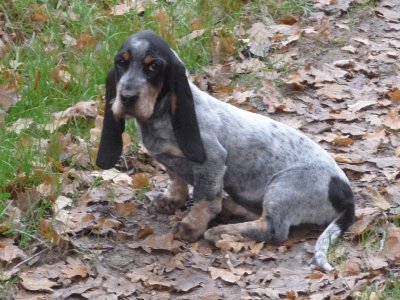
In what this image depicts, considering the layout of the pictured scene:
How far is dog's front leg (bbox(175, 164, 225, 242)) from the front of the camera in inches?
209

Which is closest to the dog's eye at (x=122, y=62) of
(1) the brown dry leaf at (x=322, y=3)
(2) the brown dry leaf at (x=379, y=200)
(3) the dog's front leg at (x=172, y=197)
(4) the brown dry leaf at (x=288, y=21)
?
(3) the dog's front leg at (x=172, y=197)

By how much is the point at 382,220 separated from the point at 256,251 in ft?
2.79

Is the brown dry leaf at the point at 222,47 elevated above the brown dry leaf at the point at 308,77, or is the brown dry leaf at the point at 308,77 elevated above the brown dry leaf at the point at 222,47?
the brown dry leaf at the point at 222,47

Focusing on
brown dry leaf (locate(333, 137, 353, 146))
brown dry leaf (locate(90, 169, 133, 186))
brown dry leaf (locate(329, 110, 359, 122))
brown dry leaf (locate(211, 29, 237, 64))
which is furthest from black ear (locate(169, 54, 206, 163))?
brown dry leaf (locate(211, 29, 237, 64))

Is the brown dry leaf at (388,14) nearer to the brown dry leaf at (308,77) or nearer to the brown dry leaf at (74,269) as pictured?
the brown dry leaf at (308,77)

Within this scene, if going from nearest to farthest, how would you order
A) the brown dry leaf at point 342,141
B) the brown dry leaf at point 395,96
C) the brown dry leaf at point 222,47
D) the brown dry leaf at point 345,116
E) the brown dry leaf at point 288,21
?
1. the brown dry leaf at point 342,141
2. the brown dry leaf at point 345,116
3. the brown dry leaf at point 395,96
4. the brown dry leaf at point 222,47
5. the brown dry leaf at point 288,21

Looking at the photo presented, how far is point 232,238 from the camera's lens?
528 centimetres

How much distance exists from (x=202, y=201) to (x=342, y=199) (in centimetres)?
86

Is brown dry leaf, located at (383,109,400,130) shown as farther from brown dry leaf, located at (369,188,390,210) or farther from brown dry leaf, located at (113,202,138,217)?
brown dry leaf, located at (113,202,138,217)

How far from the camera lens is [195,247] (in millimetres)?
5285

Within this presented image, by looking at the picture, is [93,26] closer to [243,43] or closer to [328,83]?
[243,43]

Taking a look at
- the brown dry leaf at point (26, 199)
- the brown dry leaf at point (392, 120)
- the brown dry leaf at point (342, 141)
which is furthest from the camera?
the brown dry leaf at point (392, 120)

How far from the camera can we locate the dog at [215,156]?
16.4ft

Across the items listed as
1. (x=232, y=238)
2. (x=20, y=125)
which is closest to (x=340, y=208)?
(x=232, y=238)
